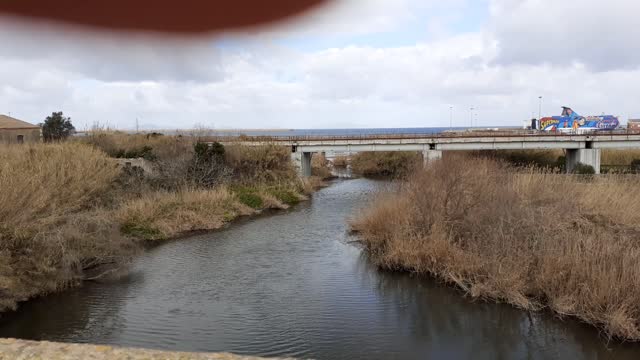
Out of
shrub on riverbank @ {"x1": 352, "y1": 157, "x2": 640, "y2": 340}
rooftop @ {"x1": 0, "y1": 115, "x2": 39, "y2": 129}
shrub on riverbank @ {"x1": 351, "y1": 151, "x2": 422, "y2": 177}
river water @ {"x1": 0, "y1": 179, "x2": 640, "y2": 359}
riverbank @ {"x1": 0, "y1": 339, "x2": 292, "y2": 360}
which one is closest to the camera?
riverbank @ {"x1": 0, "y1": 339, "x2": 292, "y2": 360}

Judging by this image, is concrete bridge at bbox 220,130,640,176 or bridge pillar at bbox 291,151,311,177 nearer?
concrete bridge at bbox 220,130,640,176

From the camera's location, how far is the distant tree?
27.2 meters

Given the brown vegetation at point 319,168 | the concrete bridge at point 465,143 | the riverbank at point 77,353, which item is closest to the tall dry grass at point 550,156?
the concrete bridge at point 465,143

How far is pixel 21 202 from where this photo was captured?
9.87m

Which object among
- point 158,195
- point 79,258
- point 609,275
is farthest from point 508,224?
point 158,195

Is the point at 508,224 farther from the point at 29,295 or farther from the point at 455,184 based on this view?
the point at 29,295

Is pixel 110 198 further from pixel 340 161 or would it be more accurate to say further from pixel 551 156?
pixel 340 161

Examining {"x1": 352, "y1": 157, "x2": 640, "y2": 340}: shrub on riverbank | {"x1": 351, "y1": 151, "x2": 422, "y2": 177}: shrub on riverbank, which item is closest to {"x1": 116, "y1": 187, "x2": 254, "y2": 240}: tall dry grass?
{"x1": 352, "y1": 157, "x2": 640, "y2": 340}: shrub on riverbank

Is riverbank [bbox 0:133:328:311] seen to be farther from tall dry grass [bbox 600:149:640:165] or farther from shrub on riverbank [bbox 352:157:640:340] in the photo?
tall dry grass [bbox 600:149:640:165]

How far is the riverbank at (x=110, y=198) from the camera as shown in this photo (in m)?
9.70

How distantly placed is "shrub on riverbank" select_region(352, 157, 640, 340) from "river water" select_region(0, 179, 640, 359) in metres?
0.42

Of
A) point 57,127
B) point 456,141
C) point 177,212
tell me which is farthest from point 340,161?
point 177,212

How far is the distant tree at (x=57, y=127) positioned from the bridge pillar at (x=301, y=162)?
1262 centimetres

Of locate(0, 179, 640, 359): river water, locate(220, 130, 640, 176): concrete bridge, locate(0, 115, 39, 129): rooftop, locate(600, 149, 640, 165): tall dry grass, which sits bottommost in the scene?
locate(0, 179, 640, 359): river water
